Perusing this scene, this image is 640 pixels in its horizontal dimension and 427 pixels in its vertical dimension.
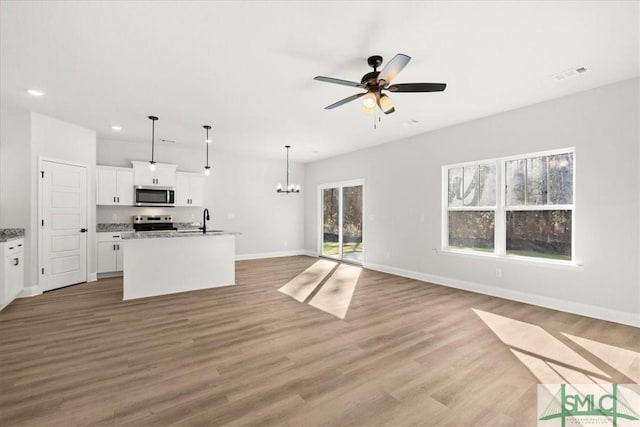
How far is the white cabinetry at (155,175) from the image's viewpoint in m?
6.42

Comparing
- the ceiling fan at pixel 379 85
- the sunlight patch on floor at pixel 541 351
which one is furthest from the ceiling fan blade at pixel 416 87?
the sunlight patch on floor at pixel 541 351

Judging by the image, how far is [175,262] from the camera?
4.85 m

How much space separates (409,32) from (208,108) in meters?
3.12

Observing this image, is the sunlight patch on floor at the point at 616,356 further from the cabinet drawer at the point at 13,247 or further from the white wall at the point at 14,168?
the white wall at the point at 14,168

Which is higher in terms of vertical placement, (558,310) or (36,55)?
(36,55)

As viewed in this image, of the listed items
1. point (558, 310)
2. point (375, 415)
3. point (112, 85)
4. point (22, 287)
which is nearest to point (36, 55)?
point (112, 85)

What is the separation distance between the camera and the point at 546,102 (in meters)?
4.21

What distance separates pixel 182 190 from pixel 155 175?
2.16 feet

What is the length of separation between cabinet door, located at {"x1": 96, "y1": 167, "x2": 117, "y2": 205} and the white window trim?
658cm

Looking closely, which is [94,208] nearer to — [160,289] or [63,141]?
[63,141]

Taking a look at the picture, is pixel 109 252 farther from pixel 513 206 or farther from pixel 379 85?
pixel 513 206

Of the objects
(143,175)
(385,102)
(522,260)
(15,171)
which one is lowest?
(522,260)

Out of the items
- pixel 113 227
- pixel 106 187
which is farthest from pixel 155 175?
pixel 113 227

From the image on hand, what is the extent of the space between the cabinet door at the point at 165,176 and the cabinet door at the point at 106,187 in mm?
821
